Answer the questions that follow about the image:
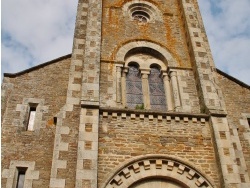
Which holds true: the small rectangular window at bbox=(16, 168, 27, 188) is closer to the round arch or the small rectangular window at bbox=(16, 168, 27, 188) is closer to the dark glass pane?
the dark glass pane

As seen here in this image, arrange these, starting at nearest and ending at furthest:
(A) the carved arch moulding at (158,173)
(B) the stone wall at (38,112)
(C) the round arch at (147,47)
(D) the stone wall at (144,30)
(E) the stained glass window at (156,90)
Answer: (A) the carved arch moulding at (158,173) < (B) the stone wall at (38,112) < (E) the stained glass window at (156,90) < (C) the round arch at (147,47) < (D) the stone wall at (144,30)

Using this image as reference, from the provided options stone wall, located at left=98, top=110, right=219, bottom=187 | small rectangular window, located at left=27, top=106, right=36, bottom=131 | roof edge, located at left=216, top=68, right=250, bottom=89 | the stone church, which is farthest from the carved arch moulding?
roof edge, located at left=216, top=68, right=250, bottom=89

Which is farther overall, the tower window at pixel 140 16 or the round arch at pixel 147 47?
the tower window at pixel 140 16

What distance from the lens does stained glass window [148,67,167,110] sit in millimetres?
12016

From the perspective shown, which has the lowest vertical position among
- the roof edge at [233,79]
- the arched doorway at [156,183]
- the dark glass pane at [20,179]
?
the arched doorway at [156,183]

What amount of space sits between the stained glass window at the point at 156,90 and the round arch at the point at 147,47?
56 centimetres

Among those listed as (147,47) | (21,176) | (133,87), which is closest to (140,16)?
(147,47)

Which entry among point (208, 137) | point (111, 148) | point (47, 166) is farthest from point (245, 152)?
point (47, 166)

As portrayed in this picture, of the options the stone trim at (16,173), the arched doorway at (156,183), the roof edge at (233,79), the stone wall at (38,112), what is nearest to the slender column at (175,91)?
the roof edge at (233,79)

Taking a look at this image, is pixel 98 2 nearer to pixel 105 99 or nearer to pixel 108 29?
pixel 108 29

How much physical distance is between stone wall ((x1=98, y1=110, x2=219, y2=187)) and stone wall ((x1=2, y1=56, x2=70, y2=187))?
174 centimetres

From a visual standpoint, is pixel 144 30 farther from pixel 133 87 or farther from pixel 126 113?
pixel 126 113

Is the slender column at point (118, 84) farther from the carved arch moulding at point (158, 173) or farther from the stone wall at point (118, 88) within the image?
the carved arch moulding at point (158, 173)

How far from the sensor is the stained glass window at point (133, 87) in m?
11.9
